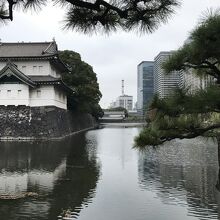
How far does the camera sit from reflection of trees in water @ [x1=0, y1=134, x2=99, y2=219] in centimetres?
970

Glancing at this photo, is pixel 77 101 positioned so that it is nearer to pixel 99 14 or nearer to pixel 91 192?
pixel 91 192

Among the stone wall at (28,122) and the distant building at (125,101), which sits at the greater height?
the distant building at (125,101)

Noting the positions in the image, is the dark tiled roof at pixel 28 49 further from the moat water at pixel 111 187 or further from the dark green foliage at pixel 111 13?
the dark green foliage at pixel 111 13

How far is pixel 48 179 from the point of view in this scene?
13844mm

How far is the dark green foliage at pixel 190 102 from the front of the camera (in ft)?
18.1

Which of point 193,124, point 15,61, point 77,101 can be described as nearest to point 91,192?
point 193,124

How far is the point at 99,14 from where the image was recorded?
15.6ft

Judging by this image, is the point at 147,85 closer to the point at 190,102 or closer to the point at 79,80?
the point at 190,102

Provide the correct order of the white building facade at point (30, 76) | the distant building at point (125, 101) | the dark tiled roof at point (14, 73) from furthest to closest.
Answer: the distant building at point (125, 101), the white building facade at point (30, 76), the dark tiled roof at point (14, 73)

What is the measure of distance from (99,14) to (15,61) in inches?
1235

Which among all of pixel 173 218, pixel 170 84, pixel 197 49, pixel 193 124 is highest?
pixel 197 49

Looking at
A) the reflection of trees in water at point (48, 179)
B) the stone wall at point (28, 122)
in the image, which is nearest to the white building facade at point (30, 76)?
the stone wall at point (28, 122)

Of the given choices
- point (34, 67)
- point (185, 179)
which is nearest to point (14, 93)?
point (34, 67)

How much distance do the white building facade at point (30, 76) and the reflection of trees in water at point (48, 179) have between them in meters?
10.5
